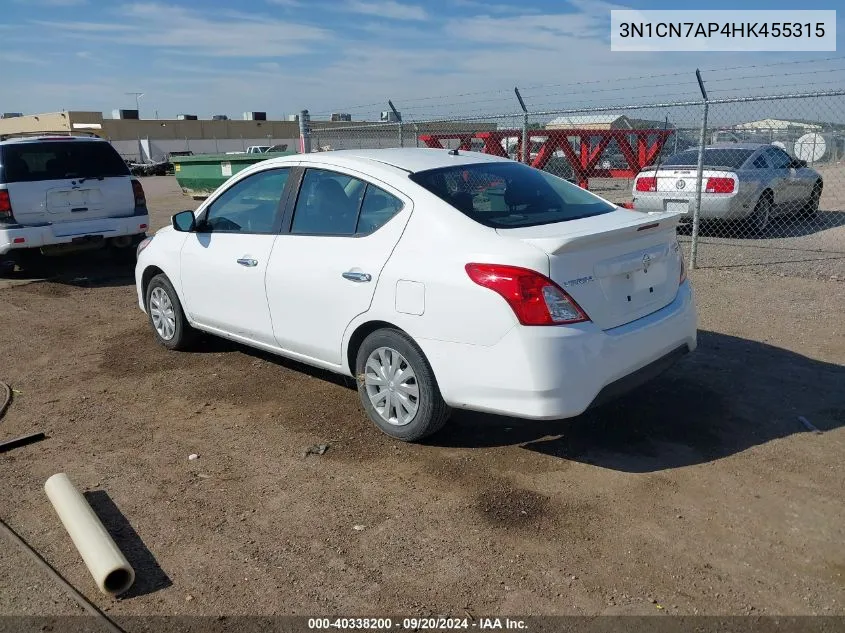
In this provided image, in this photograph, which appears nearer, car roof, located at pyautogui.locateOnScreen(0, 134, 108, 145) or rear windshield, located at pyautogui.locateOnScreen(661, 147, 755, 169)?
car roof, located at pyautogui.locateOnScreen(0, 134, 108, 145)

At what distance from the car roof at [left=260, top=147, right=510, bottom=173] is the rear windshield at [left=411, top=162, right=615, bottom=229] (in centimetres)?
10

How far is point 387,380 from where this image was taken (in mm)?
4223

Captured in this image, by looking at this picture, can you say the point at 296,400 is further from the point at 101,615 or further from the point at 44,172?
the point at 44,172

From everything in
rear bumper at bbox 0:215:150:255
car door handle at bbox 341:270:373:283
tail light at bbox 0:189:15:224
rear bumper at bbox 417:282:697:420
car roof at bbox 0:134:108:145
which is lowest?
rear bumper at bbox 417:282:697:420

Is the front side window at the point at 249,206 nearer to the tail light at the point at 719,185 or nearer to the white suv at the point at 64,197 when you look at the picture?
the white suv at the point at 64,197

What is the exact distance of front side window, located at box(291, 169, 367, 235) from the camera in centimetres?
446

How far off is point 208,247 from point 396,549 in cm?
301

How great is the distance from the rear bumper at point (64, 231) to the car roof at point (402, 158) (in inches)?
200

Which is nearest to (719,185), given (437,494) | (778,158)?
(778,158)

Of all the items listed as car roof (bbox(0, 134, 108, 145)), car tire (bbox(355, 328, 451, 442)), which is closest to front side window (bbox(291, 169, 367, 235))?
car tire (bbox(355, 328, 451, 442))

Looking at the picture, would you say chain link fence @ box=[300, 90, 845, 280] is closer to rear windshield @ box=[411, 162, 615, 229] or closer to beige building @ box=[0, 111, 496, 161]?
rear windshield @ box=[411, 162, 615, 229]

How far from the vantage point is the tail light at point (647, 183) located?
11055 millimetres

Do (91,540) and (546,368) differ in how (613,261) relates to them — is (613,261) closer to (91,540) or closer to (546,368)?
(546,368)

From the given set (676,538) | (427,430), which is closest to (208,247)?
(427,430)
